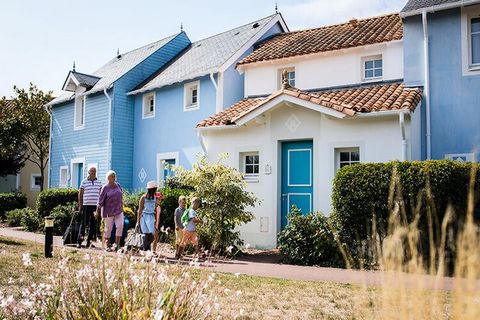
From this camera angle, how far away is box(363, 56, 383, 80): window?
14.7 m

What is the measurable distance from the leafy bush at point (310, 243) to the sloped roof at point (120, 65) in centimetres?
1293

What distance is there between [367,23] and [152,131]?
Answer: 30.4 ft

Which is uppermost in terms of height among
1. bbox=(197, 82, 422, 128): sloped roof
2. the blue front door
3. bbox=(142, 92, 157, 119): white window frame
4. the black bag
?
bbox=(142, 92, 157, 119): white window frame

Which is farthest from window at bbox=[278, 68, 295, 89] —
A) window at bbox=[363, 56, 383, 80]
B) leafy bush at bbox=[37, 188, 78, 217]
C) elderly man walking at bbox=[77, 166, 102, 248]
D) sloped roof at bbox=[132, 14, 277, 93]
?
leafy bush at bbox=[37, 188, 78, 217]

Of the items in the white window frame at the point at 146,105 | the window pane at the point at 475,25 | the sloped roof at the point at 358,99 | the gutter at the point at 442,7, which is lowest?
the sloped roof at the point at 358,99

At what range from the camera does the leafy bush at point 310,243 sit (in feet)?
33.7

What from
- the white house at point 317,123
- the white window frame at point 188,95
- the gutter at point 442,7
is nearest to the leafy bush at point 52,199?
the white window frame at point 188,95

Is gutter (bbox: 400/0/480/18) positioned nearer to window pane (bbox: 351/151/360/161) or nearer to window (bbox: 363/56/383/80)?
window (bbox: 363/56/383/80)

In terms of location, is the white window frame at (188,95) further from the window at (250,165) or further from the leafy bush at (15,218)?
the leafy bush at (15,218)

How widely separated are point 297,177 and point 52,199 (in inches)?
368

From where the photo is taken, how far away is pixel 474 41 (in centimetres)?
1260

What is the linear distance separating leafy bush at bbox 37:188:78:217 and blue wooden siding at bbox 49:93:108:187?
341 centimetres

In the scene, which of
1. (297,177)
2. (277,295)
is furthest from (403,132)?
(277,295)

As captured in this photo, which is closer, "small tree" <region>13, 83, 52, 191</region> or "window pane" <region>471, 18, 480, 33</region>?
"window pane" <region>471, 18, 480, 33</region>
